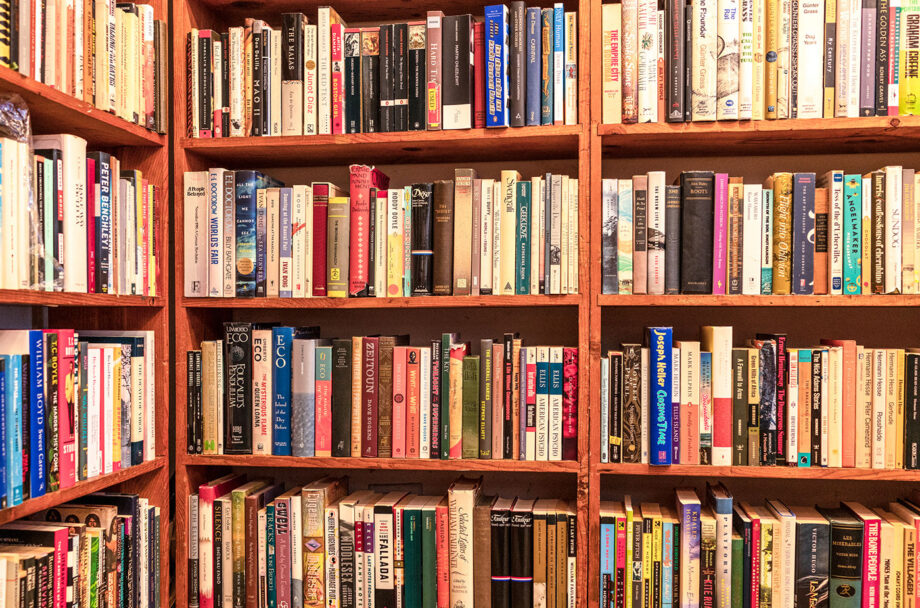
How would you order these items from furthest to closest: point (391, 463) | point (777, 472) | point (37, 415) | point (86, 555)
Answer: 1. point (391, 463)
2. point (777, 472)
3. point (86, 555)
4. point (37, 415)

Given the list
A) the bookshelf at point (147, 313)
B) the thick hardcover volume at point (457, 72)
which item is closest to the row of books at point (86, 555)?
the bookshelf at point (147, 313)

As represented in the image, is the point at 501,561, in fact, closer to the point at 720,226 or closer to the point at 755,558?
the point at 755,558

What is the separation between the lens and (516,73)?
1513 millimetres

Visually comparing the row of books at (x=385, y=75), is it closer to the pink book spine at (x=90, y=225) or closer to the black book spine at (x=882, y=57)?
the pink book spine at (x=90, y=225)

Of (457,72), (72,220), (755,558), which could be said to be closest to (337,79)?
(457,72)

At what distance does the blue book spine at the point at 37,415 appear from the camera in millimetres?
1222

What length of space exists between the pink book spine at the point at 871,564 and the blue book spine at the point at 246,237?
1417 mm

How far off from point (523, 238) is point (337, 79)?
1.82 ft

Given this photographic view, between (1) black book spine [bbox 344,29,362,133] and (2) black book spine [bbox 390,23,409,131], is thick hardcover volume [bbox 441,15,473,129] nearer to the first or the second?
(2) black book spine [bbox 390,23,409,131]

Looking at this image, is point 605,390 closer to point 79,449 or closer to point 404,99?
point 404,99

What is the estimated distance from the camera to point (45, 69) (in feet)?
4.07

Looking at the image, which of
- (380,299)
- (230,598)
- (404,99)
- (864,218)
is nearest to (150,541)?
(230,598)

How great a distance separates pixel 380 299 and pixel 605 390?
0.53 meters

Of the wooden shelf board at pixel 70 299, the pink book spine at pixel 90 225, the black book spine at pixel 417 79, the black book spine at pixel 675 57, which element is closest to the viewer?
the wooden shelf board at pixel 70 299
